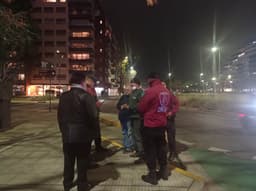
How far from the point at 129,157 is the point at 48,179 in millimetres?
2275

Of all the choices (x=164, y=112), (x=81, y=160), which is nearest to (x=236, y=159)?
(x=164, y=112)

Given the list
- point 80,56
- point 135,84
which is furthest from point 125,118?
point 80,56

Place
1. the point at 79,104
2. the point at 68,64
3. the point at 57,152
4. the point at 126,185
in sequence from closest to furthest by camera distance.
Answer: the point at 79,104
the point at 126,185
the point at 57,152
the point at 68,64

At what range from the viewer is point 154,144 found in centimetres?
521

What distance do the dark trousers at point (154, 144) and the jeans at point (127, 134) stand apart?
6.75 feet

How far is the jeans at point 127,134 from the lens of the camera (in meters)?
7.34

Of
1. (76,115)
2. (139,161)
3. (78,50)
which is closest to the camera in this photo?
(76,115)

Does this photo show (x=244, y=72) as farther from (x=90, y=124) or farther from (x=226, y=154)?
(x=90, y=124)

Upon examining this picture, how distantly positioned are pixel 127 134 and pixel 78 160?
3.06 metres

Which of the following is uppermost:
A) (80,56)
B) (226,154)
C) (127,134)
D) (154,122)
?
(80,56)

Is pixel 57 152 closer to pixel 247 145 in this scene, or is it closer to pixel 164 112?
pixel 164 112

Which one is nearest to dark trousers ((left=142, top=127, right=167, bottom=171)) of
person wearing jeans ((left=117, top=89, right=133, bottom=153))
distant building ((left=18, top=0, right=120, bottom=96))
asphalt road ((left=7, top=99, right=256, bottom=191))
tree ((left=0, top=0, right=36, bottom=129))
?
asphalt road ((left=7, top=99, right=256, bottom=191))

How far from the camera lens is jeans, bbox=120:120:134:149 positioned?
7336mm

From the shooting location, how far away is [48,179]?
17.5 ft
